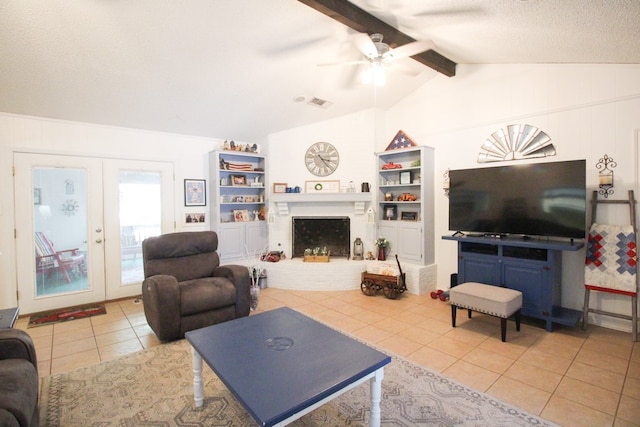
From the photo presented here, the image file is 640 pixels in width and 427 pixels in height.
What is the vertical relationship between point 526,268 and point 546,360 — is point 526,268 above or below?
above

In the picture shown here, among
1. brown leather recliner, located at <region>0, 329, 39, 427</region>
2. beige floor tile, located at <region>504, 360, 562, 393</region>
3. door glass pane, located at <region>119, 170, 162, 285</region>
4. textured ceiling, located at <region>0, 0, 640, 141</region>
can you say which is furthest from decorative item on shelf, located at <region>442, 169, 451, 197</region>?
brown leather recliner, located at <region>0, 329, 39, 427</region>

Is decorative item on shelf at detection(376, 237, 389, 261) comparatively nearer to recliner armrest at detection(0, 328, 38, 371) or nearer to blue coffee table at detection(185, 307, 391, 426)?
blue coffee table at detection(185, 307, 391, 426)

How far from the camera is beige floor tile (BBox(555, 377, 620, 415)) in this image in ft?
7.18

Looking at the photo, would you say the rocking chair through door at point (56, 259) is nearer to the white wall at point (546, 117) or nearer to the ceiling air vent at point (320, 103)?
the ceiling air vent at point (320, 103)

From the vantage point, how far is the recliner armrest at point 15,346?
188 centimetres

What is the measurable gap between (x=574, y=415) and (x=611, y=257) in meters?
1.94

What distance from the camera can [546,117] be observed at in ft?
12.5

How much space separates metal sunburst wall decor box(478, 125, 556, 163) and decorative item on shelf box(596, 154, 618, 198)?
18.1 inches

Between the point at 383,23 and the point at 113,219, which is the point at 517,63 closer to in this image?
the point at 383,23

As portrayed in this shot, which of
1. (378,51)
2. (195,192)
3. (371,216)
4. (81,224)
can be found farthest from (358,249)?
(81,224)

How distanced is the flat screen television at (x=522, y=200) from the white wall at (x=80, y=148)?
13.5 feet

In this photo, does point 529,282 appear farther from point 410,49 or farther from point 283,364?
point 283,364

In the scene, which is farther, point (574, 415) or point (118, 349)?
point (118, 349)

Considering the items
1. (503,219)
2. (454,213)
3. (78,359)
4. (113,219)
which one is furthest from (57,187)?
(503,219)
